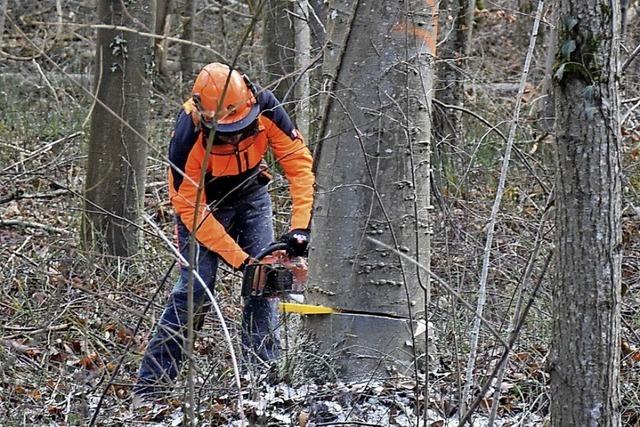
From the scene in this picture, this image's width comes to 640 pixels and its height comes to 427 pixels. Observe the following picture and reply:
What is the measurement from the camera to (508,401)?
448 cm

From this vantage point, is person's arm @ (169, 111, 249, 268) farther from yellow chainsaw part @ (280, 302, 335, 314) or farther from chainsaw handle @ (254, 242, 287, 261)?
yellow chainsaw part @ (280, 302, 335, 314)

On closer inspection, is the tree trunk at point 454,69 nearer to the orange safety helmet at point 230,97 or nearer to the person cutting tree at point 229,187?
the person cutting tree at point 229,187

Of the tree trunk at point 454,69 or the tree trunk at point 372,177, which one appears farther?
the tree trunk at point 454,69

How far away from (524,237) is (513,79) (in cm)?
793

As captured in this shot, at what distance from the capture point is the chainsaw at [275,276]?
5.35 metres

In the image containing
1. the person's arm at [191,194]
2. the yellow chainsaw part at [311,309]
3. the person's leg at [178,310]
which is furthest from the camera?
the person's arm at [191,194]

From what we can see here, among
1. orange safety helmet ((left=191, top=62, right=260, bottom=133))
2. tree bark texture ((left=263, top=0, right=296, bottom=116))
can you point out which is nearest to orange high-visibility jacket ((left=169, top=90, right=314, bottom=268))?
orange safety helmet ((left=191, top=62, right=260, bottom=133))

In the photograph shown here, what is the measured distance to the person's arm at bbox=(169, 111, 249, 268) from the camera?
5574mm

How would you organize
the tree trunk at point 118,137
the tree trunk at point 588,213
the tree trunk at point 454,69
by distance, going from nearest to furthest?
the tree trunk at point 588,213
the tree trunk at point 118,137
the tree trunk at point 454,69

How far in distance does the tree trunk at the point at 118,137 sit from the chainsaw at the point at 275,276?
2.50 m

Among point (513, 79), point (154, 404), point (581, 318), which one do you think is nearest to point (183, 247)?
point (154, 404)

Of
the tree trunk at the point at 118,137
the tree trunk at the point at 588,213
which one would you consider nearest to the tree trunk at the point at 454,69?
the tree trunk at the point at 118,137

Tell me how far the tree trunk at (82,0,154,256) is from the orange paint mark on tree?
3501mm

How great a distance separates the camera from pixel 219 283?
22.3 ft
